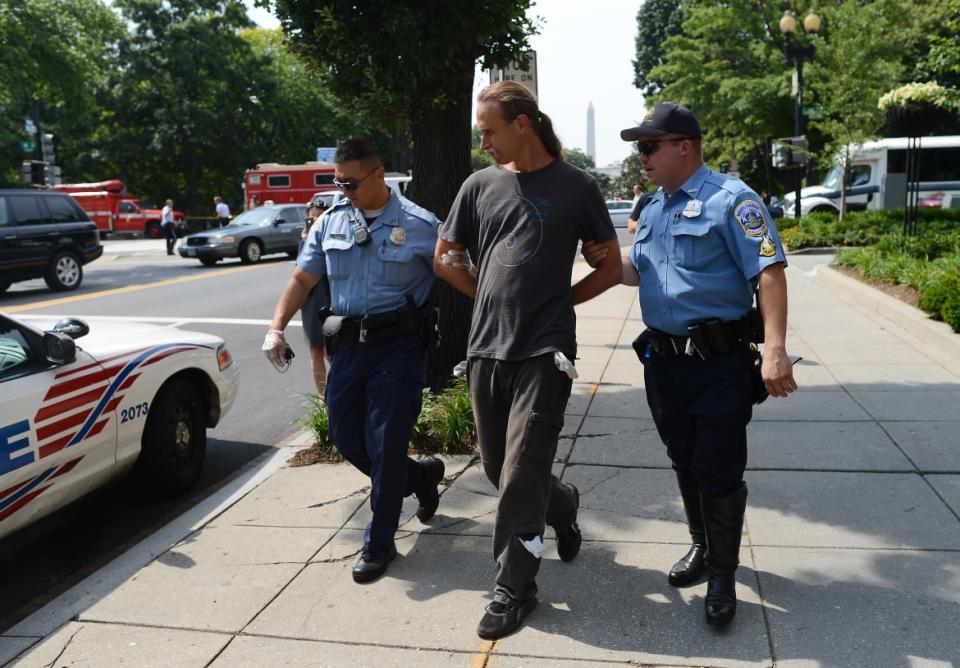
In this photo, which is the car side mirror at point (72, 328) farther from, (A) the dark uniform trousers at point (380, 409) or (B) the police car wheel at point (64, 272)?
(B) the police car wheel at point (64, 272)

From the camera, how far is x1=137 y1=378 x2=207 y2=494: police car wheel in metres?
4.94

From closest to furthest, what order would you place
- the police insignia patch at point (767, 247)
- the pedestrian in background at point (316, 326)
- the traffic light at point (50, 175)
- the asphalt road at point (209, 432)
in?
the police insignia patch at point (767, 247)
the asphalt road at point (209, 432)
the pedestrian in background at point (316, 326)
the traffic light at point (50, 175)

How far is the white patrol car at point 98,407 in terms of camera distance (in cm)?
395

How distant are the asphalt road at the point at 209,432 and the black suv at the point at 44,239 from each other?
425mm

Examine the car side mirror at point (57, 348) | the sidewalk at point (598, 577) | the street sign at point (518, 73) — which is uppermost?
the street sign at point (518, 73)

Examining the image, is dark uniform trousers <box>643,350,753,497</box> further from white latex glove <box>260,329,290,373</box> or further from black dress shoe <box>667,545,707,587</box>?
white latex glove <box>260,329,290,373</box>

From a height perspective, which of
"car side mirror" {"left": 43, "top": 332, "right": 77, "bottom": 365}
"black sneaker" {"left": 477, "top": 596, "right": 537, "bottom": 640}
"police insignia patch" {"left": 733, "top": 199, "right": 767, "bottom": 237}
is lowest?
"black sneaker" {"left": 477, "top": 596, "right": 537, "bottom": 640}

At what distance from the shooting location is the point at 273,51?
53.7m

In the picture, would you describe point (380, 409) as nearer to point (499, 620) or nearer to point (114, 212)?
point (499, 620)

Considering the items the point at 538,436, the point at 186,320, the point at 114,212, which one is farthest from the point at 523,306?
the point at 114,212

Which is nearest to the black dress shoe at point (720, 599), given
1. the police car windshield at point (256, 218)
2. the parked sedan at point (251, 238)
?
the parked sedan at point (251, 238)

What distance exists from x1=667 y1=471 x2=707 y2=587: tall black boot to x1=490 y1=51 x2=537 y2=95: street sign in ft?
10.4

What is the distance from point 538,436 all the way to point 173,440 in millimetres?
2719

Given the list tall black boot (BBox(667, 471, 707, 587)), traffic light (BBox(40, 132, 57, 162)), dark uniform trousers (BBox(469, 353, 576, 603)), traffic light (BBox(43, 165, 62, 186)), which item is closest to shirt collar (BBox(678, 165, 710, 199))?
dark uniform trousers (BBox(469, 353, 576, 603))
